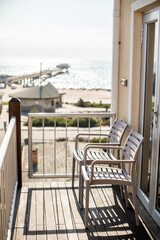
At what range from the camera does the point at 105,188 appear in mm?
4426

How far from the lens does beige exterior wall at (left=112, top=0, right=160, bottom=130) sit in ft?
13.2

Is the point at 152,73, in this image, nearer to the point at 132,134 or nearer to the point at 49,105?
the point at 132,134

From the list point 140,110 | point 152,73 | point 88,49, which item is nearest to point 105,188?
point 140,110

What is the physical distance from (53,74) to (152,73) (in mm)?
13289

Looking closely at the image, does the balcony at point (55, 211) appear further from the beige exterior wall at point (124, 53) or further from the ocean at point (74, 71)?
the ocean at point (74, 71)

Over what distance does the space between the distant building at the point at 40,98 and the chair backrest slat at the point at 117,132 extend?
40.8 ft

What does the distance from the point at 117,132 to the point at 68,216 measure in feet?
3.83

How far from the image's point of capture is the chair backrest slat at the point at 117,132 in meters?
4.16

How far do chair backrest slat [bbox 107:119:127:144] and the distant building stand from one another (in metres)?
12.4

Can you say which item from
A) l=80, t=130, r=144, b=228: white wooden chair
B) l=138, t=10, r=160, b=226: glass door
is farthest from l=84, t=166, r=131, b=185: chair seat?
l=138, t=10, r=160, b=226: glass door

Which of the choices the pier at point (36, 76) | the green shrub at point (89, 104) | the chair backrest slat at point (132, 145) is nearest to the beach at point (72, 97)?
the green shrub at point (89, 104)

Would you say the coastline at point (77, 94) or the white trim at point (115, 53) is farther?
the coastline at point (77, 94)

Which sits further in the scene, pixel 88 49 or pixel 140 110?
pixel 88 49

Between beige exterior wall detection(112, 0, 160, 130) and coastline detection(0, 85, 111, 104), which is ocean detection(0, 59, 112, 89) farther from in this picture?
beige exterior wall detection(112, 0, 160, 130)
